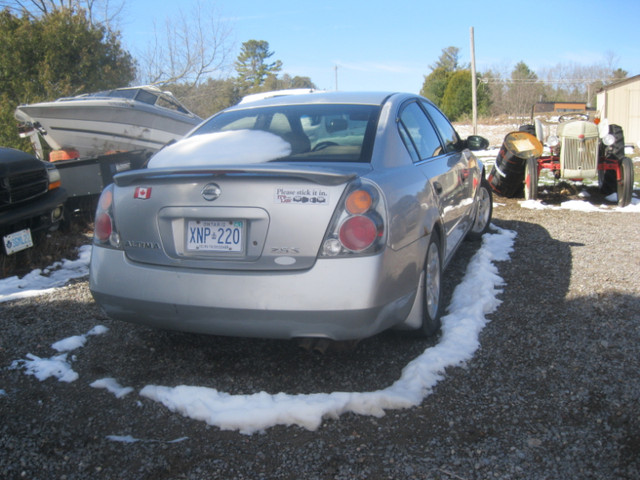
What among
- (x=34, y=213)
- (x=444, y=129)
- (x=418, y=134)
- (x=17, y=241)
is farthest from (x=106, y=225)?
(x=444, y=129)

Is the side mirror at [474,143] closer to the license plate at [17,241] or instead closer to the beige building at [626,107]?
the license plate at [17,241]

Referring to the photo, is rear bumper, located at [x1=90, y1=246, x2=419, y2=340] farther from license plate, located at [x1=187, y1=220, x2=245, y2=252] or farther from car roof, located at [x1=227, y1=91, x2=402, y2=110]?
car roof, located at [x1=227, y1=91, x2=402, y2=110]

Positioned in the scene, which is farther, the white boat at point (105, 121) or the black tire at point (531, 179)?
the white boat at point (105, 121)

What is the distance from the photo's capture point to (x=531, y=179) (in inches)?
350

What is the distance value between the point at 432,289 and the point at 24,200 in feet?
13.4

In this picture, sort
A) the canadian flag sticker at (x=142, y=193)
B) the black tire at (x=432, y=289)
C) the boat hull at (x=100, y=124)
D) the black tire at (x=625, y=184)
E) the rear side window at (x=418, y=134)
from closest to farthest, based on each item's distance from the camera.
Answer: the canadian flag sticker at (x=142, y=193) < the black tire at (x=432, y=289) < the rear side window at (x=418, y=134) < the black tire at (x=625, y=184) < the boat hull at (x=100, y=124)

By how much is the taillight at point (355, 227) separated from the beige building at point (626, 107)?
57.9 feet

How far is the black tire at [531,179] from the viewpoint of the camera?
350 inches

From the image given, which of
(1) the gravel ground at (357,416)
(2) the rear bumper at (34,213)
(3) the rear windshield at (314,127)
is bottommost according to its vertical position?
(1) the gravel ground at (357,416)

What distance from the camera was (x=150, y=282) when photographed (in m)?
2.86

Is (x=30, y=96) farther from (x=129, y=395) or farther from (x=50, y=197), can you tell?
(x=129, y=395)

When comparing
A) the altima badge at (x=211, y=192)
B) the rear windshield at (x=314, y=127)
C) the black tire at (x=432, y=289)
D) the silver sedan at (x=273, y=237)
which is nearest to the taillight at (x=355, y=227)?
the silver sedan at (x=273, y=237)

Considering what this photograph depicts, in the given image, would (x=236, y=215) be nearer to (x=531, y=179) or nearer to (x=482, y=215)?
(x=482, y=215)

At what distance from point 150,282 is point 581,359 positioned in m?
2.41
